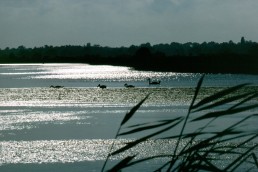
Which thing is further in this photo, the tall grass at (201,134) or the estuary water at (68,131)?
the estuary water at (68,131)

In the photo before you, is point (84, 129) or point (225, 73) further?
point (225, 73)

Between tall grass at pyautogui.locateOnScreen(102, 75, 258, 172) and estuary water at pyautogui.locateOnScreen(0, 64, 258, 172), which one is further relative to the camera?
estuary water at pyautogui.locateOnScreen(0, 64, 258, 172)

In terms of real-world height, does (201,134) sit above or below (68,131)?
above

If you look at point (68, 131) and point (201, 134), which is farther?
point (68, 131)

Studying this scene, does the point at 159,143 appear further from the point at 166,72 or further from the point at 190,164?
the point at 166,72

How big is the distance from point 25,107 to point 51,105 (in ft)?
10.4

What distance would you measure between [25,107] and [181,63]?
118 metres

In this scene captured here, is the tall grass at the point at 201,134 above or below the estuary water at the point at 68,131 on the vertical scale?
above

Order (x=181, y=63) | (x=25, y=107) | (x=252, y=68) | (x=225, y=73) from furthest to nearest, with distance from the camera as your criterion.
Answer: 1. (x=181, y=63)
2. (x=225, y=73)
3. (x=252, y=68)
4. (x=25, y=107)

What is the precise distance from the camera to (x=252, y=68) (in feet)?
443

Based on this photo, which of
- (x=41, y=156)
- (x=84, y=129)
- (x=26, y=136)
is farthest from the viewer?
(x=84, y=129)

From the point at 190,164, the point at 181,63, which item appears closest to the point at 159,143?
the point at 190,164

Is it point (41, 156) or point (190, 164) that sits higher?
point (190, 164)

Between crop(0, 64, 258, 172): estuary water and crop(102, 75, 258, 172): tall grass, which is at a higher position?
crop(102, 75, 258, 172): tall grass
